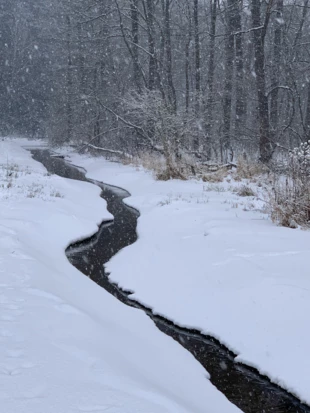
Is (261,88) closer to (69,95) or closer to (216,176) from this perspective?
(216,176)

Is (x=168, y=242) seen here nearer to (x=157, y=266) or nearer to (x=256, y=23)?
(x=157, y=266)

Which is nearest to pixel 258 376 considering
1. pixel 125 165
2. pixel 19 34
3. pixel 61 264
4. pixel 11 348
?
pixel 11 348

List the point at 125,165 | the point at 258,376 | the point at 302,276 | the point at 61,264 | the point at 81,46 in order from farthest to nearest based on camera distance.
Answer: the point at 81,46
the point at 125,165
the point at 61,264
the point at 302,276
the point at 258,376

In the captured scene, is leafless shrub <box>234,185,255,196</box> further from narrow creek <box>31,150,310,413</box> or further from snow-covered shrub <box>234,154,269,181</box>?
narrow creek <box>31,150,310,413</box>

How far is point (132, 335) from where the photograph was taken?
13.8ft

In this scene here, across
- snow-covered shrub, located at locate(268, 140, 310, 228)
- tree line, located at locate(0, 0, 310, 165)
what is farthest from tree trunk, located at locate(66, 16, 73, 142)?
snow-covered shrub, located at locate(268, 140, 310, 228)

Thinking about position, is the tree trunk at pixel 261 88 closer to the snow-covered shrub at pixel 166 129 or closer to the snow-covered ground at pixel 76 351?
the snow-covered shrub at pixel 166 129

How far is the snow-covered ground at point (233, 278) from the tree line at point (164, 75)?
6249 millimetres

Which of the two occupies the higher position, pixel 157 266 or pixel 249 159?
pixel 249 159

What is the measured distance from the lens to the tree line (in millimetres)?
15250

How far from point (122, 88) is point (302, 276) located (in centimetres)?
2060

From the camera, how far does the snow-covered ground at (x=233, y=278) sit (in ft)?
13.8

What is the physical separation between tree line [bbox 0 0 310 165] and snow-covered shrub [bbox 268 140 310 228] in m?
5.70

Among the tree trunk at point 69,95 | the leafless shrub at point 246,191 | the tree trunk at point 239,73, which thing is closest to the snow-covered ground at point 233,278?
the leafless shrub at point 246,191
